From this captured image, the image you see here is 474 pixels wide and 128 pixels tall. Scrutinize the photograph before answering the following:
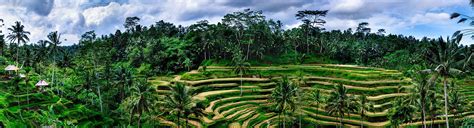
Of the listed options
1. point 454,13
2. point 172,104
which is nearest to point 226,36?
point 172,104

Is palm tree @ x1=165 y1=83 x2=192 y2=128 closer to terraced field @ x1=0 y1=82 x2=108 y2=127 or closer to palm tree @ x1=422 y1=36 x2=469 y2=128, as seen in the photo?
terraced field @ x1=0 y1=82 x2=108 y2=127

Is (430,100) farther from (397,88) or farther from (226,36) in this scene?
(226,36)

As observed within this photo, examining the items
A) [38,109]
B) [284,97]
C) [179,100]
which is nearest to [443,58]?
[284,97]

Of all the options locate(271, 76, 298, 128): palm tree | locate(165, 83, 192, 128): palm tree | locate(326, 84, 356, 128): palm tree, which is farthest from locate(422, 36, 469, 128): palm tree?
locate(165, 83, 192, 128): palm tree

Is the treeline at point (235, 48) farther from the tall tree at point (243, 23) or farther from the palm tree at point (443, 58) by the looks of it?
the palm tree at point (443, 58)

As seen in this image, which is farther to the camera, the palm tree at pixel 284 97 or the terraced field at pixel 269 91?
the terraced field at pixel 269 91

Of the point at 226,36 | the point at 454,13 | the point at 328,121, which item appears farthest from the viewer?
the point at 226,36

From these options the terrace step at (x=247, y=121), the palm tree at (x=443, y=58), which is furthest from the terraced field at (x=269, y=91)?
the palm tree at (x=443, y=58)

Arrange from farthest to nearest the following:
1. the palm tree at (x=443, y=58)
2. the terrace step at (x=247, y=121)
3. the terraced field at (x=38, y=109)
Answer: the terrace step at (x=247, y=121), the terraced field at (x=38, y=109), the palm tree at (x=443, y=58)
